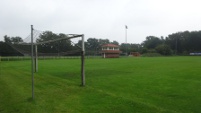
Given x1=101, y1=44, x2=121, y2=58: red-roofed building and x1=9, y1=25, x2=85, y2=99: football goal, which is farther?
x1=101, y1=44, x2=121, y2=58: red-roofed building

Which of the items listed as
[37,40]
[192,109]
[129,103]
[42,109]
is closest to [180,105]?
[192,109]

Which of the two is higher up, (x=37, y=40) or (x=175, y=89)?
(x=37, y=40)

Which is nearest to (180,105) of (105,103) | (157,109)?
(157,109)

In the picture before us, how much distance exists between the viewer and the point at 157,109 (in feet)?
24.6

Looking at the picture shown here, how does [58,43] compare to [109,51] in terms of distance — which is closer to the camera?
[58,43]

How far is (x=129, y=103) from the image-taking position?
8.31 m

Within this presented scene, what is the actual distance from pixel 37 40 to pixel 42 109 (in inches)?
229

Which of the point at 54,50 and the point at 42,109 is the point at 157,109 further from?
the point at 54,50

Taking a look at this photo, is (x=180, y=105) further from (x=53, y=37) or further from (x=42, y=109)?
(x=53, y=37)

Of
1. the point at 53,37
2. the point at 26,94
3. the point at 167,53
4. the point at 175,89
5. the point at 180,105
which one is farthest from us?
the point at 167,53

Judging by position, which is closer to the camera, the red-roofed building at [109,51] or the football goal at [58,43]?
the football goal at [58,43]

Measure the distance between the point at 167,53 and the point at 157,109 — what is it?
10043 cm

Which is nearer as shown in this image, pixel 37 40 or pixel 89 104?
pixel 89 104

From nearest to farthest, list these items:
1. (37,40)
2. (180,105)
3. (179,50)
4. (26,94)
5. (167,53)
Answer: (180,105)
(26,94)
(37,40)
(167,53)
(179,50)
